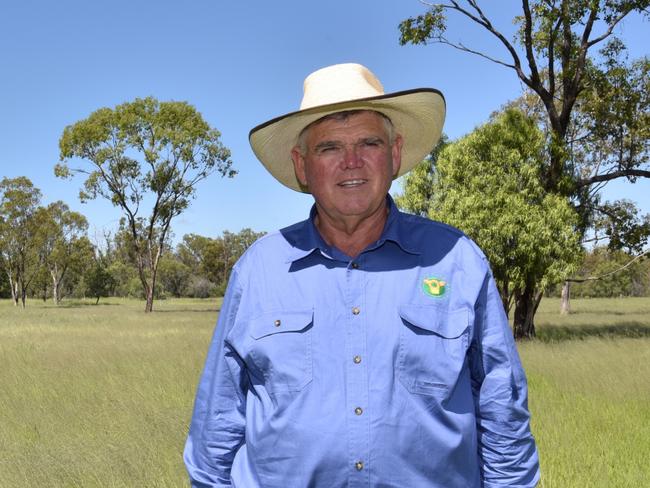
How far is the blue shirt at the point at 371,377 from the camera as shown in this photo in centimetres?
197

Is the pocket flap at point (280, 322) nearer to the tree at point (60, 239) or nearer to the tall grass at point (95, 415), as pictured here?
the tall grass at point (95, 415)

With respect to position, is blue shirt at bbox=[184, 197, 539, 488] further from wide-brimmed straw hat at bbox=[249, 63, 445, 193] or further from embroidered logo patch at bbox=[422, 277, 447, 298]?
wide-brimmed straw hat at bbox=[249, 63, 445, 193]

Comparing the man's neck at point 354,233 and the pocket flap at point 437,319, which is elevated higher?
the man's neck at point 354,233

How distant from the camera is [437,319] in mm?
2057

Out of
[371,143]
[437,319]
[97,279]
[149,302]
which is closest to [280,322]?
[437,319]

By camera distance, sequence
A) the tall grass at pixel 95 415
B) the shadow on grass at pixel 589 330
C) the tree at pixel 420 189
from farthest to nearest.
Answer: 1. the tree at pixel 420 189
2. the shadow on grass at pixel 589 330
3. the tall grass at pixel 95 415

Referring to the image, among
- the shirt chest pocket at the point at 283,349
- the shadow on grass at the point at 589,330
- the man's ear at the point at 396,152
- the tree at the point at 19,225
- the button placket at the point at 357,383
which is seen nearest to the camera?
the button placket at the point at 357,383

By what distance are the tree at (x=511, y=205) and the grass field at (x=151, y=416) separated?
15.8 ft

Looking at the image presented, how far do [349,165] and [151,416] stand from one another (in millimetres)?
5219

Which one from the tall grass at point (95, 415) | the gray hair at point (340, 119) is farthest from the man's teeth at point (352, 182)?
the tall grass at point (95, 415)

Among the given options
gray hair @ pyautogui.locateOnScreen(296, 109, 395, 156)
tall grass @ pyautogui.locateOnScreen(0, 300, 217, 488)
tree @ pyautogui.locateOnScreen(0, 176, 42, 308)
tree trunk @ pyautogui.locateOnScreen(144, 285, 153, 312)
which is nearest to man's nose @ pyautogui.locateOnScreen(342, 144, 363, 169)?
gray hair @ pyautogui.locateOnScreen(296, 109, 395, 156)

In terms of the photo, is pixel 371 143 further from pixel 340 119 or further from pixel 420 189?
pixel 420 189

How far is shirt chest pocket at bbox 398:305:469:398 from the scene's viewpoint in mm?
2016

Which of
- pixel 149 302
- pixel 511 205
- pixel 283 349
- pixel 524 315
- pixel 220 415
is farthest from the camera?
pixel 149 302
